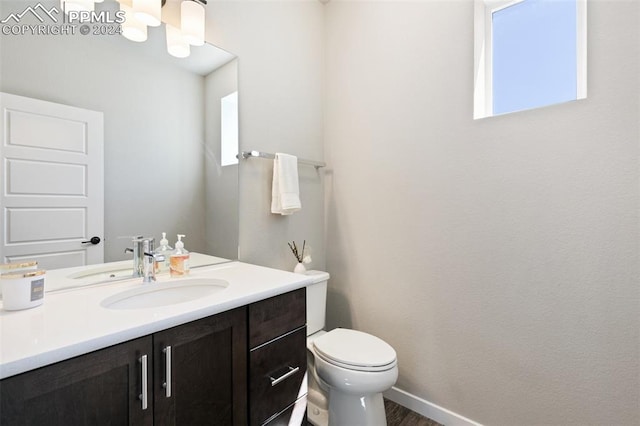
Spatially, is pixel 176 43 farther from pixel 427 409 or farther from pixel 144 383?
pixel 427 409

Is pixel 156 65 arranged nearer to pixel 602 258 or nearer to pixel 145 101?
pixel 145 101

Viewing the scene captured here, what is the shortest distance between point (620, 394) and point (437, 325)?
0.70m

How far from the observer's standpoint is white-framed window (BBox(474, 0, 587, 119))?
4.25 feet

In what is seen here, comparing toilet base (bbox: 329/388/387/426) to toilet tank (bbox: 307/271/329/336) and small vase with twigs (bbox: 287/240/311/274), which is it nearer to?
toilet tank (bbox: 307/271/329/336)

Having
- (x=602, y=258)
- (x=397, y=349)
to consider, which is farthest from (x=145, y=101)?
(x=602, y=258)

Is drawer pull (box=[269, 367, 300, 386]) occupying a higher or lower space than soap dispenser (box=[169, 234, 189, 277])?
lower

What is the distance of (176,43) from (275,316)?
1.25 meters

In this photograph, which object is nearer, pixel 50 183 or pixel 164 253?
pixel 50 183

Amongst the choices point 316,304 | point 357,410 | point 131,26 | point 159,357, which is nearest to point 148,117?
point 131,26

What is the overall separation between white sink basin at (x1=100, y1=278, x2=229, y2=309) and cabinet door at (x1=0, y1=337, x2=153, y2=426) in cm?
30

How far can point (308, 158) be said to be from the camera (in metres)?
1.99

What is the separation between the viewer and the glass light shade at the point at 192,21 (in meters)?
1.31

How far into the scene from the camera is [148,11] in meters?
1.18

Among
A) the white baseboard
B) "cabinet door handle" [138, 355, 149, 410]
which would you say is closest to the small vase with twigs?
the white baseboard
